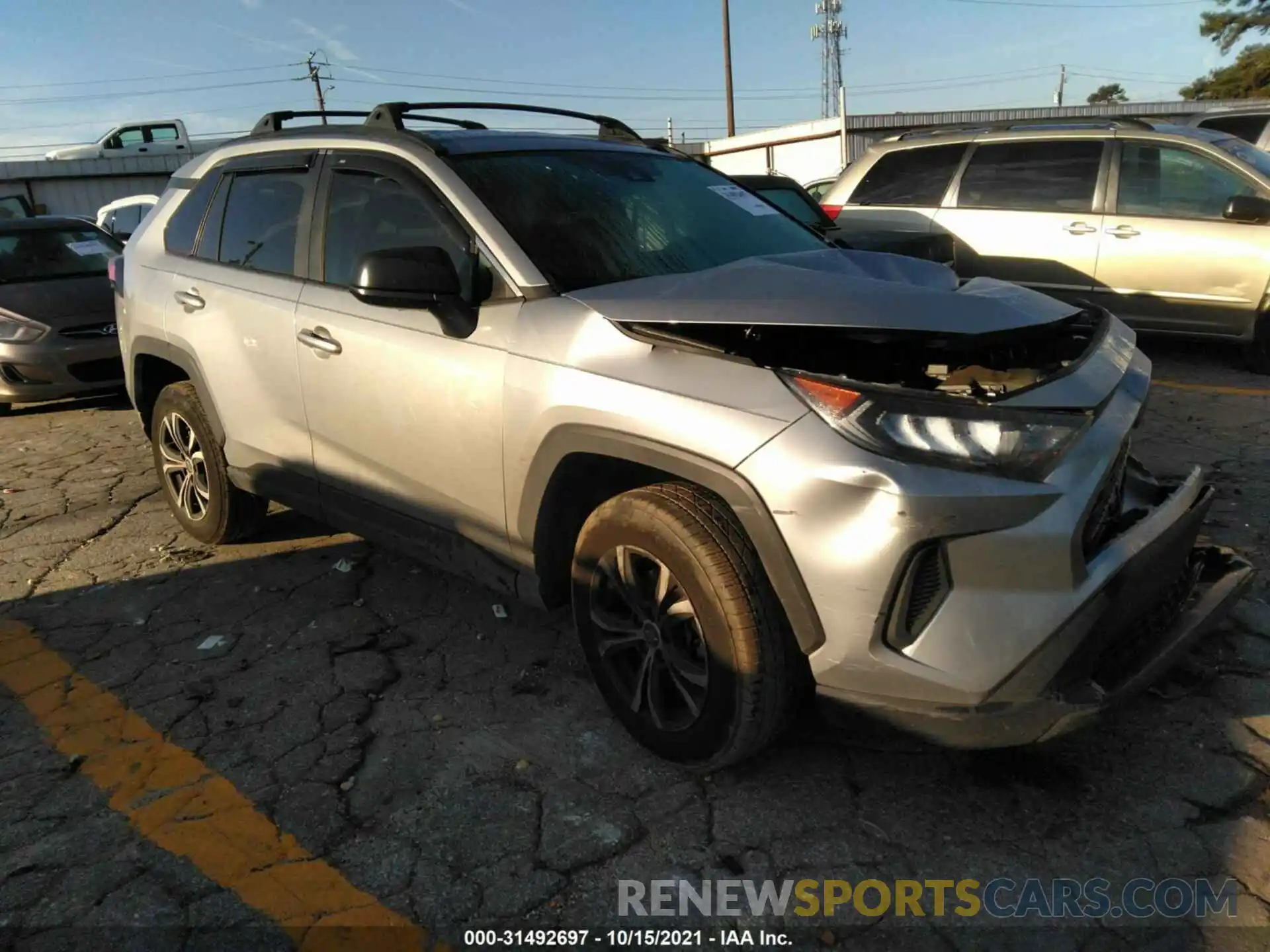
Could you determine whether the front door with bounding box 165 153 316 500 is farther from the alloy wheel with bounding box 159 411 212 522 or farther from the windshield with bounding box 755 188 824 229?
the windshield with bounding box 755 188 824 229

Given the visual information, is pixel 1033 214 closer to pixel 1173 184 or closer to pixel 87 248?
pixel 1173 184

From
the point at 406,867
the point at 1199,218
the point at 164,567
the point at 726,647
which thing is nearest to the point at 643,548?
the point at 726,647

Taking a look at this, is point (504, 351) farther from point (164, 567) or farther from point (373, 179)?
point (164, 567)

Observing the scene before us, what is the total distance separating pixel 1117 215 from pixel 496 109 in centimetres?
511

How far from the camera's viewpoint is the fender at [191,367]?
403 centimetres

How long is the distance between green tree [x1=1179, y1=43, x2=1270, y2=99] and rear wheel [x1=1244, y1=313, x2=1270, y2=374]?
99.2 feet

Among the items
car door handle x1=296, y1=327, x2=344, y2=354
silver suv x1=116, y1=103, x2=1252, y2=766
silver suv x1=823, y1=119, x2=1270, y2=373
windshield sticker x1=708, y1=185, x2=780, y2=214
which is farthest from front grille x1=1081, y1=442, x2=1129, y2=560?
silver suv x1=823, y1=119, x2=1270, y2=373

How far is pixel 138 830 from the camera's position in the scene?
2.52m

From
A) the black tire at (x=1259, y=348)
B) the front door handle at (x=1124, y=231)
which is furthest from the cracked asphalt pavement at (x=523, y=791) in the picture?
the front door handle at (x=1124, y=231)

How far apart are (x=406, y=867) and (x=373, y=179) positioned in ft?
7.64

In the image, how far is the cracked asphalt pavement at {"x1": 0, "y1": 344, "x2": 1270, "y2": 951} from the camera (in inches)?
87.6

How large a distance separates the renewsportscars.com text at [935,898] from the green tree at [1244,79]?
119 ft

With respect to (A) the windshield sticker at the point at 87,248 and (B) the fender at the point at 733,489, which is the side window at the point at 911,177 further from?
(A) the windshield sticker at the point at 87,248

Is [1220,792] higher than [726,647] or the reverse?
the reverse
